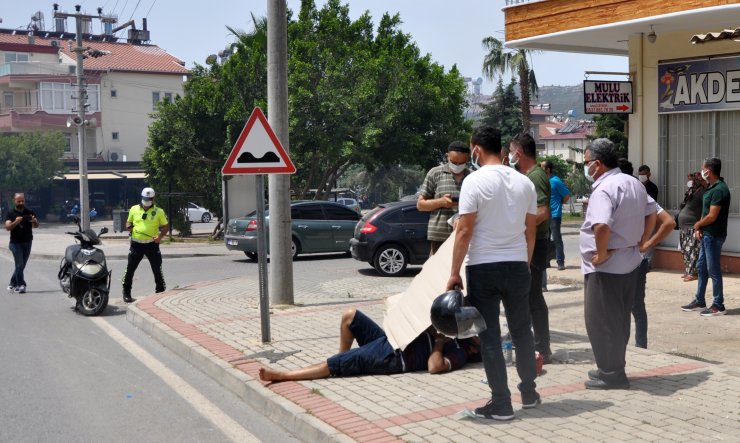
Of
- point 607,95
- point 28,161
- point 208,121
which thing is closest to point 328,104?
point 208,121

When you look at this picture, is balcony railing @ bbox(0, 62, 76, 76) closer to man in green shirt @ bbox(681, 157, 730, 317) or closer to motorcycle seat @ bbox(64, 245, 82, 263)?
motorcycle seat @ bbox(64, 245, 82, 263)

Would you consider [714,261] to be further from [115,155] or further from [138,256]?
[115,155]

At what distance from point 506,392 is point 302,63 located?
24746mm

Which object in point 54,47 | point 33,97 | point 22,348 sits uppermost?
point 54,47

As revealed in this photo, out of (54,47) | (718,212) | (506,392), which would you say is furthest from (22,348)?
(54,47)

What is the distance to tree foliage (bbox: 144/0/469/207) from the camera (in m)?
29.7

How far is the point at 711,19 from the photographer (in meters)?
13.5

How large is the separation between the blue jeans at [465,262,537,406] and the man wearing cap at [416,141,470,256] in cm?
219

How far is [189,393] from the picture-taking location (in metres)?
7.60

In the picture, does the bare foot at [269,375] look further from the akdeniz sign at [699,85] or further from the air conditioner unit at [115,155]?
the air conditioner unit at [115,155]

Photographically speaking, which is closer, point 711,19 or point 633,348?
point 633,348

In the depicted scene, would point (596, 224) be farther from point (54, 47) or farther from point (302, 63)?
point (54, 47)

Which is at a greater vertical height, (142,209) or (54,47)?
(54,47)

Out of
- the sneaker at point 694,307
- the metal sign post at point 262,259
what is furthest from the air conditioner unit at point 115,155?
the metal sign post at point 262,259
